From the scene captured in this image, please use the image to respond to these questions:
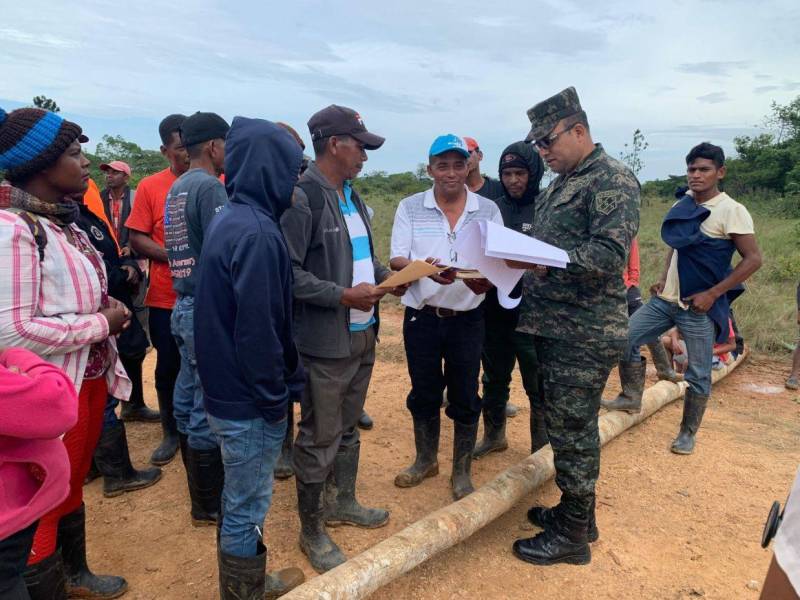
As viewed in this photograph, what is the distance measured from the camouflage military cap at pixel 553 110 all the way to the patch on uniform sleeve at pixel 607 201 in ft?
1.51

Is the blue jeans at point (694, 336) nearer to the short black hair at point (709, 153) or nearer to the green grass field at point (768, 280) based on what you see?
the short black hair at point (709, 153)

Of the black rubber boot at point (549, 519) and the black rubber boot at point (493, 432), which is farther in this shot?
the black rubber boot at point (493, 432)

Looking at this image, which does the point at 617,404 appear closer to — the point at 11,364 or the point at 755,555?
the point at 755,555

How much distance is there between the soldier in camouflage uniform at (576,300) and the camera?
2754 millimetres

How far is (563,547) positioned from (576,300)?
53.5 inches

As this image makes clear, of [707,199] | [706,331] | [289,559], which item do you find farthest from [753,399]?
[289,559]

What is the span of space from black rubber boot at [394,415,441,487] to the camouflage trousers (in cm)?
96

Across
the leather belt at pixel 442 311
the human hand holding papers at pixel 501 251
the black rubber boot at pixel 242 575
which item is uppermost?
the human hand holding papers at pixel 501 251

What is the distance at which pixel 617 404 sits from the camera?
189 inches

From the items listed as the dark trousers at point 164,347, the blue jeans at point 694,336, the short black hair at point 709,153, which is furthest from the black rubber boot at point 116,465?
the short black hair at point 709,153

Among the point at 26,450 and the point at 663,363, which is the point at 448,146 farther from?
the point at 663,363

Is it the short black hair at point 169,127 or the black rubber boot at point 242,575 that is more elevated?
the short black hair at point 169,127

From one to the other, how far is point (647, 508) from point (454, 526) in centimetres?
153

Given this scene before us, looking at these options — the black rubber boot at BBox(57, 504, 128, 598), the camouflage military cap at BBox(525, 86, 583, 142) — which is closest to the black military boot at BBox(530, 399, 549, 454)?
the camouflage military cap at BBox(525, 86, 583, 142)
